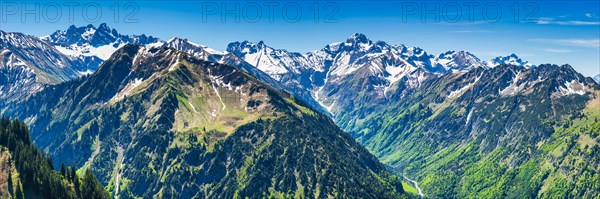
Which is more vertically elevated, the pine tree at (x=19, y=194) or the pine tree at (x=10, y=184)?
the pine tree at (x=10, y=184)

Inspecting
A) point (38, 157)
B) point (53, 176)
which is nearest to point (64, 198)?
point (53, 176)

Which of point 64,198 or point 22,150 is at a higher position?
point 22,150

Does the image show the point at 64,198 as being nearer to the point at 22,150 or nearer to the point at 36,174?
the point at 36,174

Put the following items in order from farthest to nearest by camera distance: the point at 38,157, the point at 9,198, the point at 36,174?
the point at 38,157
the point at 36,174
the point at 9,198

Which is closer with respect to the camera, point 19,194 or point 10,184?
point 19,194

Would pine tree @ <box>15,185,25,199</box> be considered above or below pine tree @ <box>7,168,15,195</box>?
below

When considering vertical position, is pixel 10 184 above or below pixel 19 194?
above

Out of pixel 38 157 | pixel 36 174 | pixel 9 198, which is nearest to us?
pixel 9 198

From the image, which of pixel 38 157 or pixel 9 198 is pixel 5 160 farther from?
pixel 9 198

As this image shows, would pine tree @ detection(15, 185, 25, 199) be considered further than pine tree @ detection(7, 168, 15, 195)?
Yes

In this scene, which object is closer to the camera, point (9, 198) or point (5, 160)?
point (9, 198)

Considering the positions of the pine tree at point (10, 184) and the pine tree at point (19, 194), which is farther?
the pine tree at point (19, 194)
